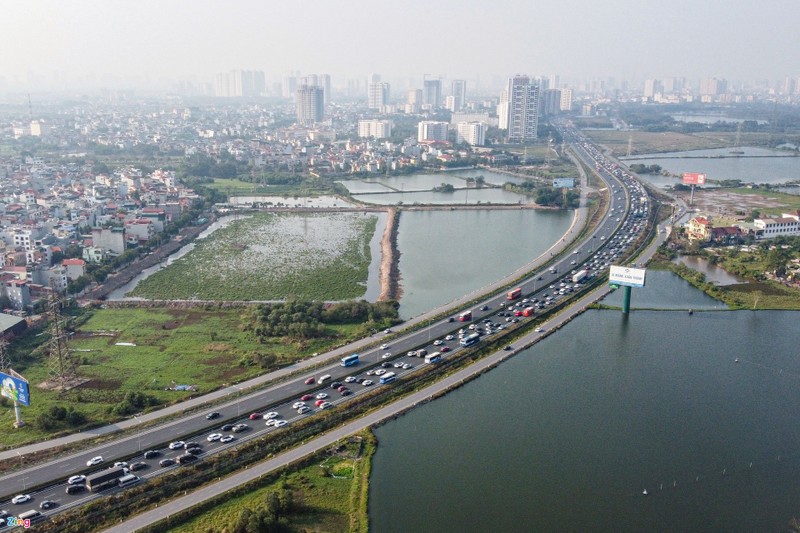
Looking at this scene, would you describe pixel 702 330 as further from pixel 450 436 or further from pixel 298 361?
pixel 298 361

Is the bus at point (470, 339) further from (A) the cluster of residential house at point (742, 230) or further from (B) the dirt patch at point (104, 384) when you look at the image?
(A) the cluster of residential house at point (742, 230)

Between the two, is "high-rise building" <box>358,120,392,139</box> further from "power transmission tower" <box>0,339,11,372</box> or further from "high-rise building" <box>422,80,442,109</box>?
"power transmission tower" <box>0,339,11,372</box>

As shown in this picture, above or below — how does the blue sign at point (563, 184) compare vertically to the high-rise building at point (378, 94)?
below

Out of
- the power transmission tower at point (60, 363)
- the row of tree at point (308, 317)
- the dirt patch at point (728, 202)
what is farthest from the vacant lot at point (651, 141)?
→ the power transmission tower at point (60, 363)

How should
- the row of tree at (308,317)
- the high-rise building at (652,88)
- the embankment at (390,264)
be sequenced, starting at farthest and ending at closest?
the high-rise building at (652,88)
the embankment at (390,264)
the row of tree at (308,317)

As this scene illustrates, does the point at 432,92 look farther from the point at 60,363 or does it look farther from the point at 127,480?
the point at 127,480

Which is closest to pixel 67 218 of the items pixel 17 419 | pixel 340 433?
pixel 17 419

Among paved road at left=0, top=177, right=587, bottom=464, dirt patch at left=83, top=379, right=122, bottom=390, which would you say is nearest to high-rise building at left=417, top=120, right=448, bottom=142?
paved road at left=0, top=177, right=587, bottom=464

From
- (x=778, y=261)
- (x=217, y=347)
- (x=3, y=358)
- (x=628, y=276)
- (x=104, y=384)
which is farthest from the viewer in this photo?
(x=778, y=261)
